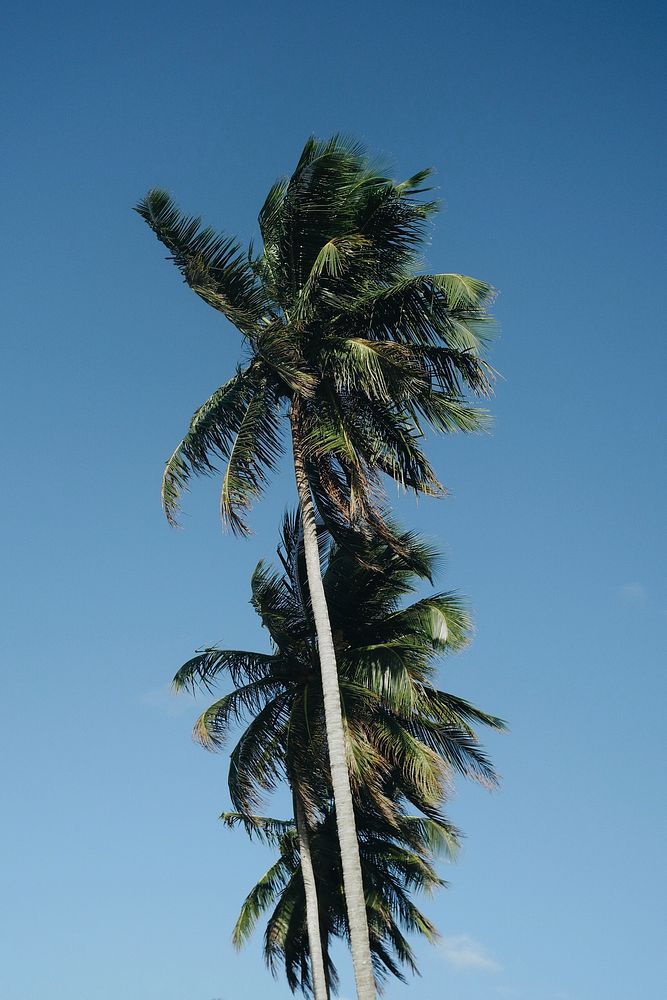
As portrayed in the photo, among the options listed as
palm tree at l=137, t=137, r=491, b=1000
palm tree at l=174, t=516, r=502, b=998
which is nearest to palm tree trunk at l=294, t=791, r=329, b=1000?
palm tree at l=174, t=516, r=502, b=998

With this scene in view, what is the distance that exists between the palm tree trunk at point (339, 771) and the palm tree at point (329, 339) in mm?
70

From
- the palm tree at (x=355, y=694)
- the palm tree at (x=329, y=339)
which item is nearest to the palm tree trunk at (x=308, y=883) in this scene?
the palm tree at (x=355, y=694)

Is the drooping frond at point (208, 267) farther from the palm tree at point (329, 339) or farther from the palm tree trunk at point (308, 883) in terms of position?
the palm tree trunk at point (308, 883)

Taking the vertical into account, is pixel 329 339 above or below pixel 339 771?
above

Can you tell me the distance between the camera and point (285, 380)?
20250 mm

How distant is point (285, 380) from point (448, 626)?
568cm

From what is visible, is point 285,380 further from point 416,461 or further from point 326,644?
point 326,644

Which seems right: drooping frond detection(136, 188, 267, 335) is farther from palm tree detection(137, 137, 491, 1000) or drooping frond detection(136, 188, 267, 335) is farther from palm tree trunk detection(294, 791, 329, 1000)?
palm tree trunk detection(294, 791, 329, 1000)

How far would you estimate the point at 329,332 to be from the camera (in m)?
21.0

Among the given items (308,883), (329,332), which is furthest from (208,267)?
(308,883)

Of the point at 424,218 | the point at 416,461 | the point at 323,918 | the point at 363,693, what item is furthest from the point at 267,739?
the point at 424,218

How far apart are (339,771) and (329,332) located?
789cm

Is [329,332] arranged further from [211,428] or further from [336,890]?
[336,890]

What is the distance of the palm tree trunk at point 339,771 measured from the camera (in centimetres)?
1662
